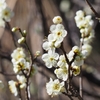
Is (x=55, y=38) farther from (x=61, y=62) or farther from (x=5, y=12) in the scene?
(x=5, y=12)

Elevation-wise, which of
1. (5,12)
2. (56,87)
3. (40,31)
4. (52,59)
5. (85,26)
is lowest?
(56,87)

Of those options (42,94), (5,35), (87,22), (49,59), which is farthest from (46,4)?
(49,59)

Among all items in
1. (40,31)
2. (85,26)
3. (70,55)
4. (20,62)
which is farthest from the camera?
(40,31)

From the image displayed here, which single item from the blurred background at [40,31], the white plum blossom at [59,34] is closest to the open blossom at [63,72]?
the white plum blossom at [59,34]

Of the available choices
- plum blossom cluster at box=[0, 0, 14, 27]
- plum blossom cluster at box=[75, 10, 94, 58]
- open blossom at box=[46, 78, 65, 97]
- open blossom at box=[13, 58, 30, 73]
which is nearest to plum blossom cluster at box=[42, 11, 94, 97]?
open blossom at box=[46, 78, 65, 97]

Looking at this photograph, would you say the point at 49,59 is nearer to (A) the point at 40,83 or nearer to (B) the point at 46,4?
(A) the point at 40,83

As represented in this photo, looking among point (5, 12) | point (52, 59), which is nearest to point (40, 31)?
point (5, 12)

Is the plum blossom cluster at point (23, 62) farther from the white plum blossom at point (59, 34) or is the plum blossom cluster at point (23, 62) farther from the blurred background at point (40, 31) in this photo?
the blurred background at point (40, 31)

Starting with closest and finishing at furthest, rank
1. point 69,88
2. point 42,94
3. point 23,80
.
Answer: point 69,88
point 23,80
point 42,94

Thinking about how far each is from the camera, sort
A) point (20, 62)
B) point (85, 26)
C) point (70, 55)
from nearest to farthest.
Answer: point (70, 55) → point (20, 62) → point (85, 26)

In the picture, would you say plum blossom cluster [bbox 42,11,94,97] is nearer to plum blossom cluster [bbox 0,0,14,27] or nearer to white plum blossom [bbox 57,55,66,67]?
white plum blossom [bbox 57,55,66,67]

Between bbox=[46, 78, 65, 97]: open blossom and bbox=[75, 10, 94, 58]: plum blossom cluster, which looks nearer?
bbox=[46, 78, 65, 97]: open blossom
